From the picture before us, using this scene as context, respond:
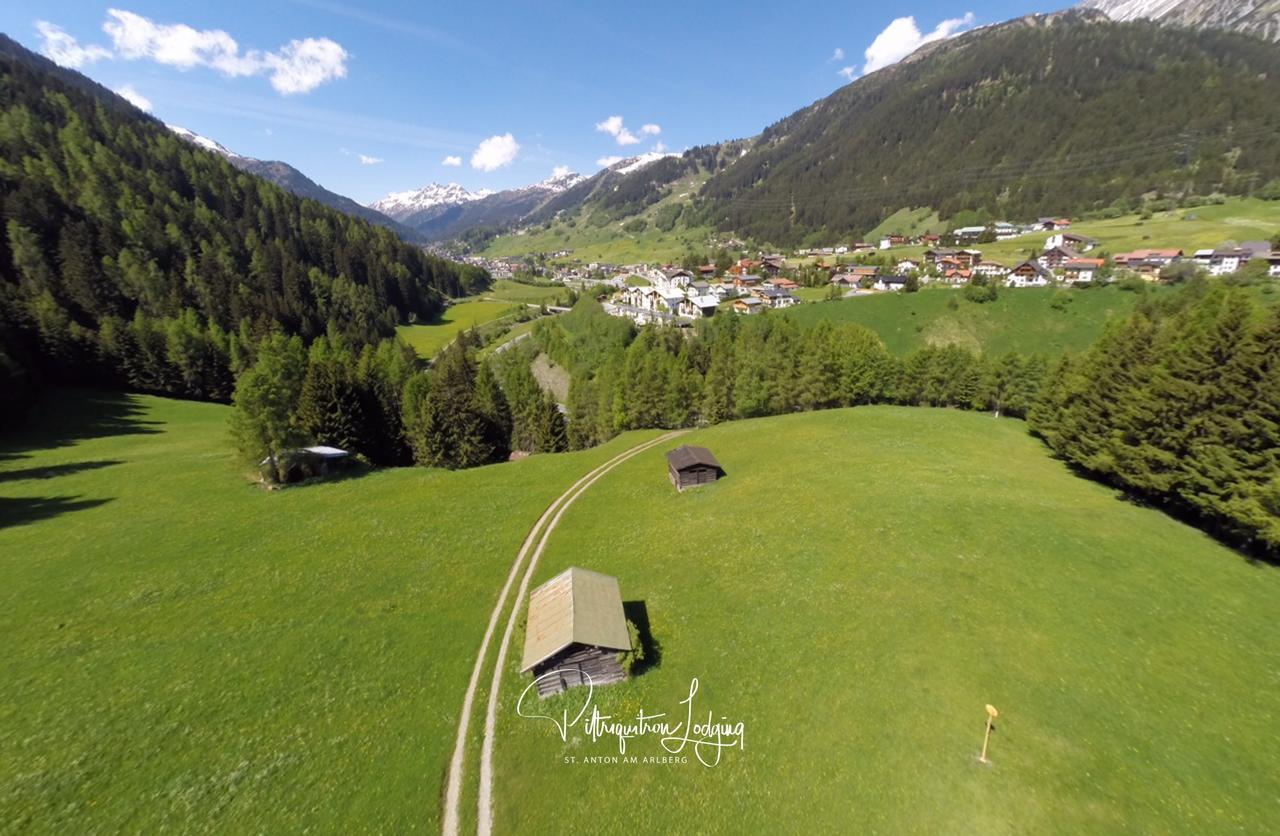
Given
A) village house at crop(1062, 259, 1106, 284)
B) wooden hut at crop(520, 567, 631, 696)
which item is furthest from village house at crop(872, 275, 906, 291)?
wooden hut at crop(520, 567, 631, 696)

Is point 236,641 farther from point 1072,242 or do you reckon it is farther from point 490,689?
point 1072,242

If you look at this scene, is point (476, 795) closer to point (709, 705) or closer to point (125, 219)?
point (709, 705)

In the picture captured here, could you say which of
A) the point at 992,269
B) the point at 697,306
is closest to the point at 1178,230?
the point at 992,269

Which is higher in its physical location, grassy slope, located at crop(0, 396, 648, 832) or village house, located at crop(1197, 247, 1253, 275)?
village house, located at crop(1197, 247, 1253, 275)

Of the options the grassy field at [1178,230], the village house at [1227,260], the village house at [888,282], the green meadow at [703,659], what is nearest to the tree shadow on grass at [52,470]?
the green meadow at [703,659]

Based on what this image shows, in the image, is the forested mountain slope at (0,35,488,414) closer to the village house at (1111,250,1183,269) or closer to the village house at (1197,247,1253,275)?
the village house at (1111,250,1183,269)
